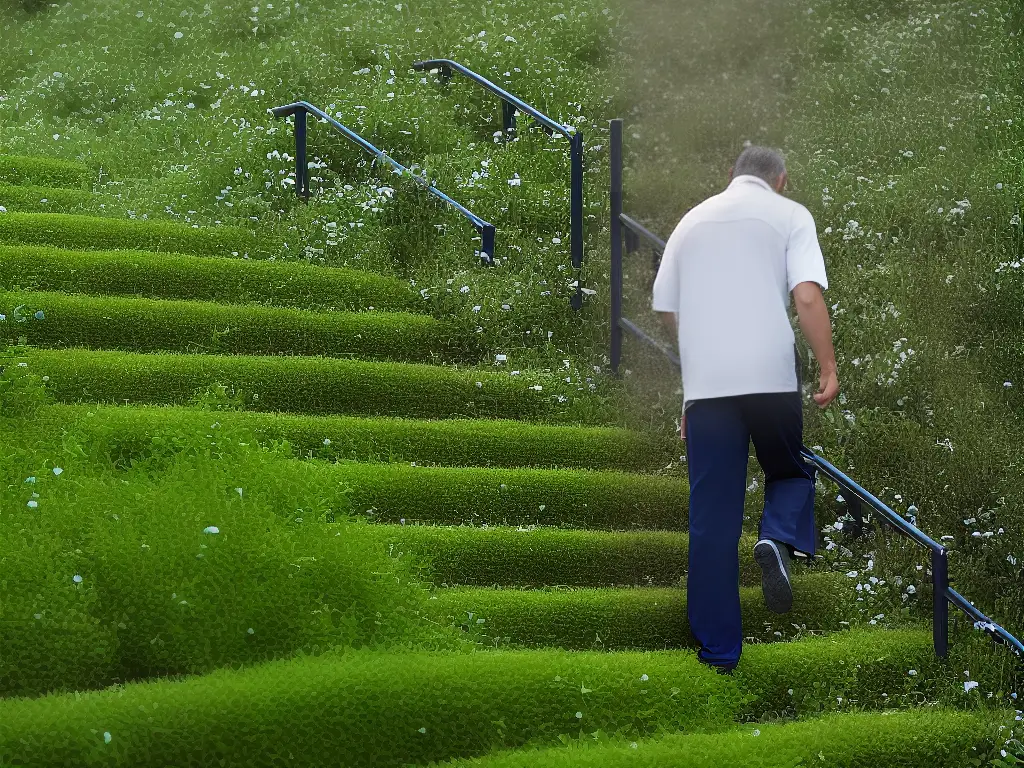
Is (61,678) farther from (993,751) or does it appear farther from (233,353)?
(993,751)

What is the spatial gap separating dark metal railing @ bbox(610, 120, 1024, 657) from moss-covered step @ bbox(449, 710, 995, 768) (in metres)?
0.41

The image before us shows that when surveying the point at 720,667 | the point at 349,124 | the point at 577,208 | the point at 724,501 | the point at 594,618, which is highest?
the point at 349,124

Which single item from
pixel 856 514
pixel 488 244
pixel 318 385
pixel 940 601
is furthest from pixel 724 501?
pixel 488 244

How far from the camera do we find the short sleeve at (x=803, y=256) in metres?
4.55

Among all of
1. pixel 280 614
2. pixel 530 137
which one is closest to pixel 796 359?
pixel 280 614

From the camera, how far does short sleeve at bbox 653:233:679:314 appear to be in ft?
15.6

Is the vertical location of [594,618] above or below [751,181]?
below

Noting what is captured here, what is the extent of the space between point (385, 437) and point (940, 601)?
2789 millimetres

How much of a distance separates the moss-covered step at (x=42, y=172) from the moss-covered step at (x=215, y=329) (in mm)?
2766

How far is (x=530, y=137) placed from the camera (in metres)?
9.77

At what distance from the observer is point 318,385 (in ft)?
20.9

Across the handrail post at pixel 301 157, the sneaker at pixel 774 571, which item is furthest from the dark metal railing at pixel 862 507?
the handrail post at pixel 301 157

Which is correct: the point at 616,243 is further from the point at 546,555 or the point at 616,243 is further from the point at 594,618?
the point at 594,618

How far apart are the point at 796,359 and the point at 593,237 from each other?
394cm
